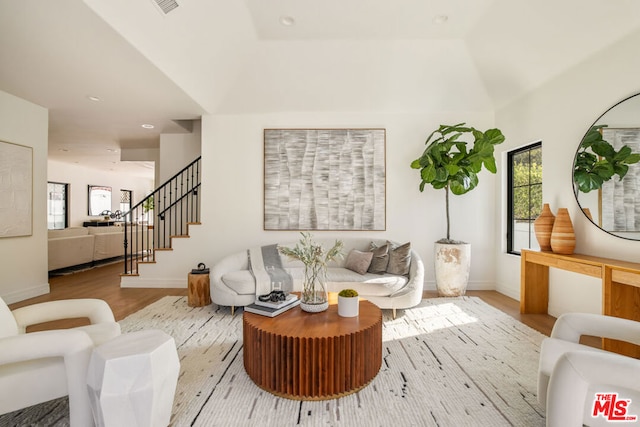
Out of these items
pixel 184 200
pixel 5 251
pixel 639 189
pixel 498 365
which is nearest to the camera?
pixel 498 365

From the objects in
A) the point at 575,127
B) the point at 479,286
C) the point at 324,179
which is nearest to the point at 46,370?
the point at 324,179

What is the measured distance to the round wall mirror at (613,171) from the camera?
276 centimetres

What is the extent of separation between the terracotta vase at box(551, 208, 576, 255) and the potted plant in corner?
108cm

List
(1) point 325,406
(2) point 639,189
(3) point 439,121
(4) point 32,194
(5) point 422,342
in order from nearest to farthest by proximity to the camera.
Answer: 1. (1) point 325,406
2. (2) point 639,189
3. (5) point 422,342
4. (4) point 32,194
5. (3) point 439,121

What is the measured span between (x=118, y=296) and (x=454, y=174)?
200 inches

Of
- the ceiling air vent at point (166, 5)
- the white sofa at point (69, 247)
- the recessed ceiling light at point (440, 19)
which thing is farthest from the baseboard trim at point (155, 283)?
the recessed ceiling light at point (440, 19)

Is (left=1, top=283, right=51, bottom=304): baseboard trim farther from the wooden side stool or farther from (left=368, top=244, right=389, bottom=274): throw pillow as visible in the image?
(left=368, top=244, right=389, bottom=274): throw pillow

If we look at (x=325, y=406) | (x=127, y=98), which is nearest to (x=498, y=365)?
(x=325, y=406)

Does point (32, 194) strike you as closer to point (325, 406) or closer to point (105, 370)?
point (105, 370)

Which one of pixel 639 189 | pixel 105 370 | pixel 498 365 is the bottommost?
pixel 498 365

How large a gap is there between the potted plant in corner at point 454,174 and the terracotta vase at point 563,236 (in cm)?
108

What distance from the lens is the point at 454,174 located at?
417cm

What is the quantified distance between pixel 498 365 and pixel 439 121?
365 cm

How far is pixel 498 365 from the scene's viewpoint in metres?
2.47
